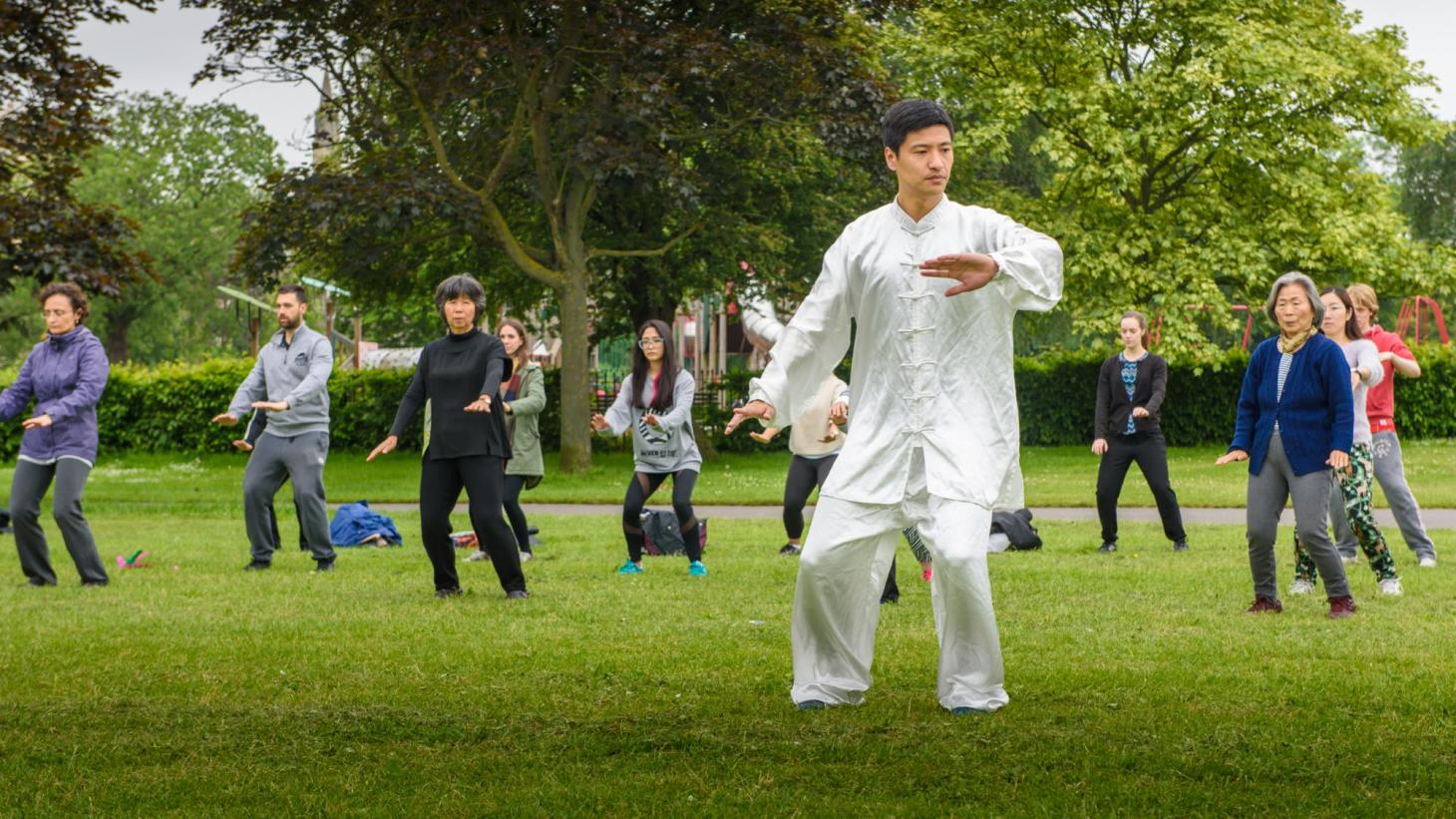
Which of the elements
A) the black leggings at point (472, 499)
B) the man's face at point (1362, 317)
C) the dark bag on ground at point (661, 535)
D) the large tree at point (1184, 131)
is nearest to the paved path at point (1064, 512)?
the dark bag on ground at point (661, 535)

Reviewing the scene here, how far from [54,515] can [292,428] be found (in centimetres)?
191

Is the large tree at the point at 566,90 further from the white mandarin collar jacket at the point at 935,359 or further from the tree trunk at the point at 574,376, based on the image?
the white mandarin collar jacket at the point at 935,359

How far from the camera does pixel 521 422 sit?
42.4ft

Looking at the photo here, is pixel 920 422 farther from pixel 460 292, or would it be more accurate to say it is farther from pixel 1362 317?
pixel 1362 317

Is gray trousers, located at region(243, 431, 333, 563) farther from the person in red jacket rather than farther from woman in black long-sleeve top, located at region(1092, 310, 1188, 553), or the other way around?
the person in red jacket

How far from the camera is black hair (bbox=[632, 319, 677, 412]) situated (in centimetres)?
1162

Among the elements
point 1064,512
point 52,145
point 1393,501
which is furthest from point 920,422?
point 52,145

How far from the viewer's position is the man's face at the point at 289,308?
474 inches

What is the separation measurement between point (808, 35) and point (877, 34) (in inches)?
135

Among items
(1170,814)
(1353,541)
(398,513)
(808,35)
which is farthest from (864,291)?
(808,35)

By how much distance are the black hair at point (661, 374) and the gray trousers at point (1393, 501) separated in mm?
4644

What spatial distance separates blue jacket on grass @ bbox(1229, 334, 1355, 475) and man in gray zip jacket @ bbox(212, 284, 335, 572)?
6591 mm

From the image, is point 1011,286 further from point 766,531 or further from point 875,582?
point 766,531

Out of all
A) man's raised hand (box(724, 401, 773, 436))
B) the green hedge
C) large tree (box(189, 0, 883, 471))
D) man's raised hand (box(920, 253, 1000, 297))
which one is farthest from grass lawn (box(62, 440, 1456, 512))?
man's raised hand (box(920, 253, 1000, 297))
